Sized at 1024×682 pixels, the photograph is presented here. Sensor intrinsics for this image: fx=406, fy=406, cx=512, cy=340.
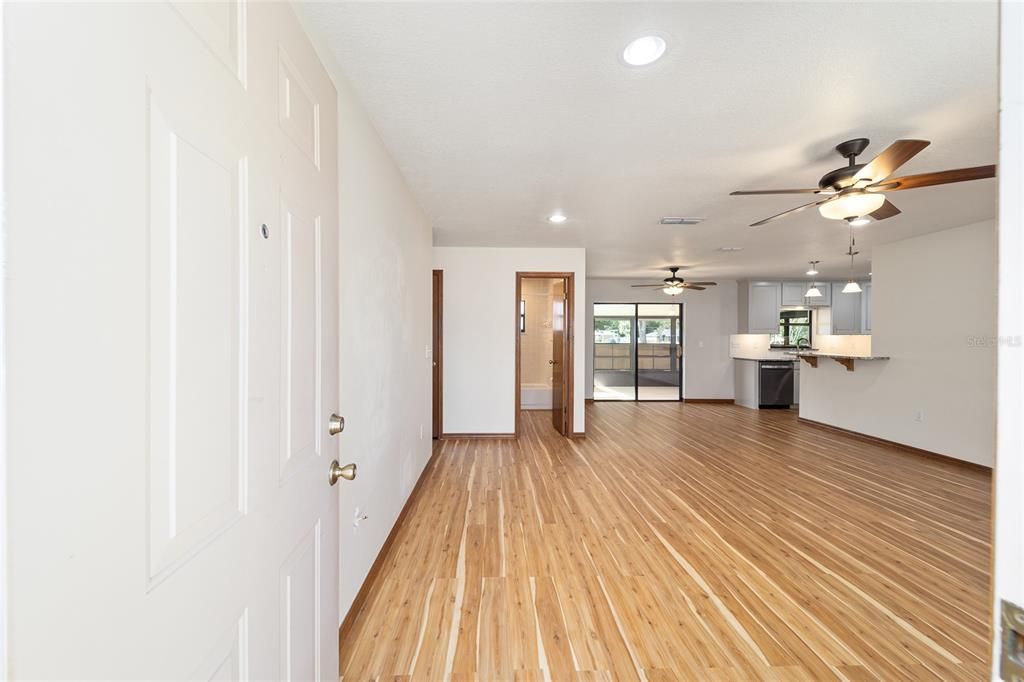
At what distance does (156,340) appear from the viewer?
0.54 metres

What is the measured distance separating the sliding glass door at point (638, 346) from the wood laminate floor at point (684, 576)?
4185 millimetres

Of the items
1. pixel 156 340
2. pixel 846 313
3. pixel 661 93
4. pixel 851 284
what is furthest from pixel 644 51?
pixel 846 313

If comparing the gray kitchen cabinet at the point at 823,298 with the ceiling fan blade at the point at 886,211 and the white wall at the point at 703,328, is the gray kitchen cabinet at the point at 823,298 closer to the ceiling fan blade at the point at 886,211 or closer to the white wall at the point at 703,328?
the white wall at the point at 703,328

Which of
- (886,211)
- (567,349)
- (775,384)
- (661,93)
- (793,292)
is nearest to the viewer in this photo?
(661,93)

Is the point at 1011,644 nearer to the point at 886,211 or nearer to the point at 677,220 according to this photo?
the point at 886,211

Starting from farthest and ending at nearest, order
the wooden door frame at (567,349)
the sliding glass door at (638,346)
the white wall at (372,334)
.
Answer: the sliding glass door at (638,346) < the wooden door frame at (567,349) < the white wall at (372,334)

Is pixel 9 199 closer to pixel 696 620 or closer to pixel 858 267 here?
pixel 696 620

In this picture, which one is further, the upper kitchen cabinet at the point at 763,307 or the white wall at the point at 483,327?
the upper kitchen cabinet at the point at 763,307

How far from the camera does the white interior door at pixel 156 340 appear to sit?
376mm

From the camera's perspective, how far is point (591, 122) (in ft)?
6.91

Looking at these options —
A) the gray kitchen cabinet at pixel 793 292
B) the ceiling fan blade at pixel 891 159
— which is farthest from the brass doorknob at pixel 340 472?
the gray kitchen cabinet at pixel 793 292

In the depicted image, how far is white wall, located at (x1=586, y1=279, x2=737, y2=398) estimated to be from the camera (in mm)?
7922

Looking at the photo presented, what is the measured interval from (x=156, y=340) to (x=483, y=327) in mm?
4547

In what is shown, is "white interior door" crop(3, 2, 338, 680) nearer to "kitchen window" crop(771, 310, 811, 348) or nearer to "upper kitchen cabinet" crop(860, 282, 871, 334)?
"kitchen window" crop(771, 310, 811, 348)
